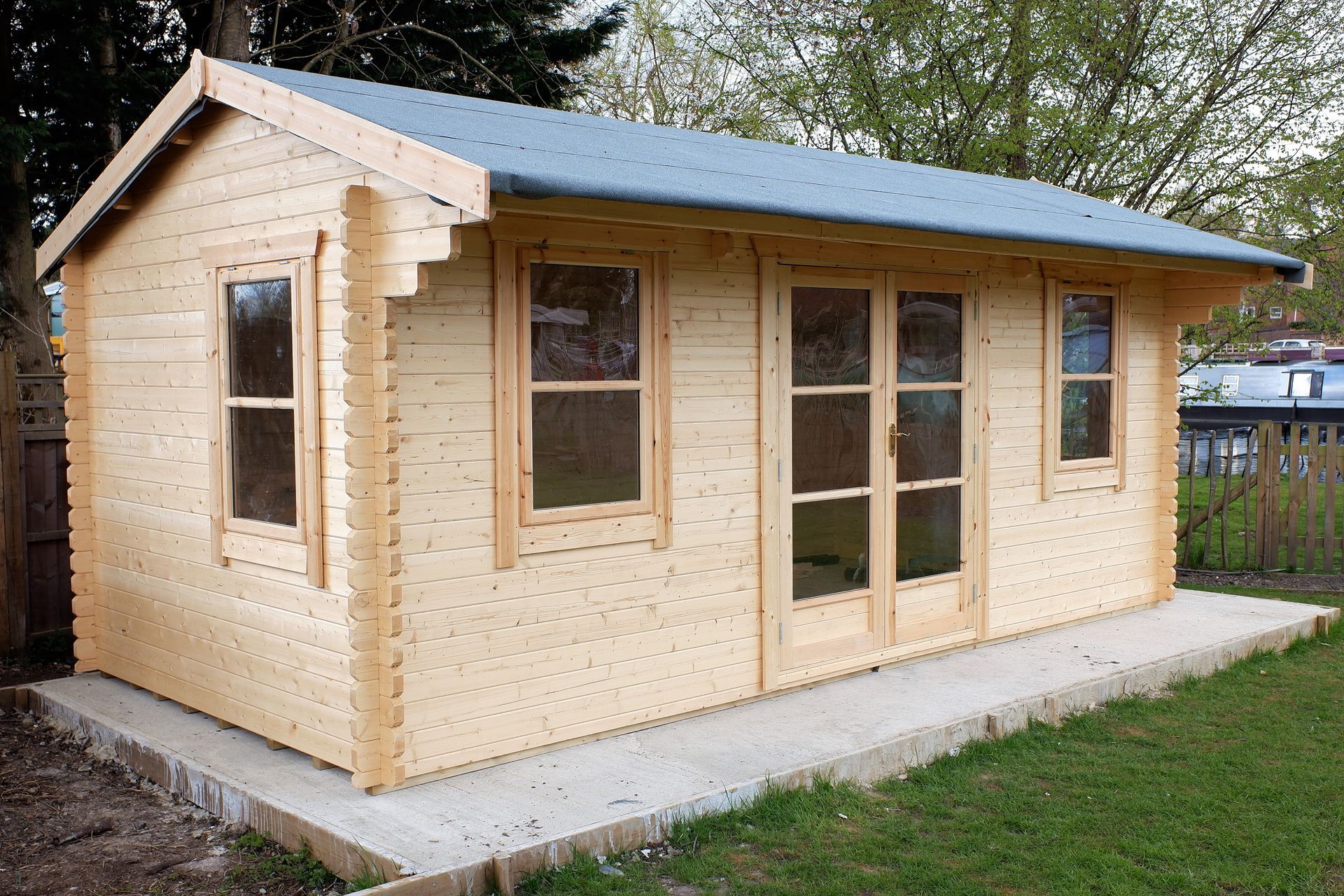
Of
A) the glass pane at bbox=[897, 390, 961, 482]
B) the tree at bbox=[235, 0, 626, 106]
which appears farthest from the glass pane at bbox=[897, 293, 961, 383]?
the tree at bbox=[235, 0, 626, 106]

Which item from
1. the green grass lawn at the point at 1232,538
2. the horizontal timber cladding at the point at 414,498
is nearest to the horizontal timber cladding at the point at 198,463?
the horizontal timber cladding at the point at 414,498

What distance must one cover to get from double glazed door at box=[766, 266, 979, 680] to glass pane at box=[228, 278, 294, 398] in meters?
2.48

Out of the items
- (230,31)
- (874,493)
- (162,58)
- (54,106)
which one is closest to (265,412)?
(874,493)

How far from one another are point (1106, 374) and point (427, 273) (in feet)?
17.3

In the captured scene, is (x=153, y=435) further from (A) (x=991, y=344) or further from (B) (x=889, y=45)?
(B) (x=889, y=45)

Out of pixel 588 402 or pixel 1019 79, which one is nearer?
pixel 588 402

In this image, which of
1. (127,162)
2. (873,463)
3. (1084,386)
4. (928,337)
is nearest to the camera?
(127,162)

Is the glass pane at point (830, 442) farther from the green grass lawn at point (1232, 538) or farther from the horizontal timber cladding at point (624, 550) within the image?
the green grass lawn at point (1232, 538)

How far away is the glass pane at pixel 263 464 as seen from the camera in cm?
537

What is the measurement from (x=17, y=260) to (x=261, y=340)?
6229mm

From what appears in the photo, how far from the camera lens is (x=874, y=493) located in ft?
22.8

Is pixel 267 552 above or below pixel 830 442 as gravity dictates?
below

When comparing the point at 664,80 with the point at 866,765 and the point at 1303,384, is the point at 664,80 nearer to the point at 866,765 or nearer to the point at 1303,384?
the point at 1303,384

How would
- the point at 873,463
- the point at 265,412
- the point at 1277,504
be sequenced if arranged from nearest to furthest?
the point at 265,412
the point at 873,463
the point at 1277,504
